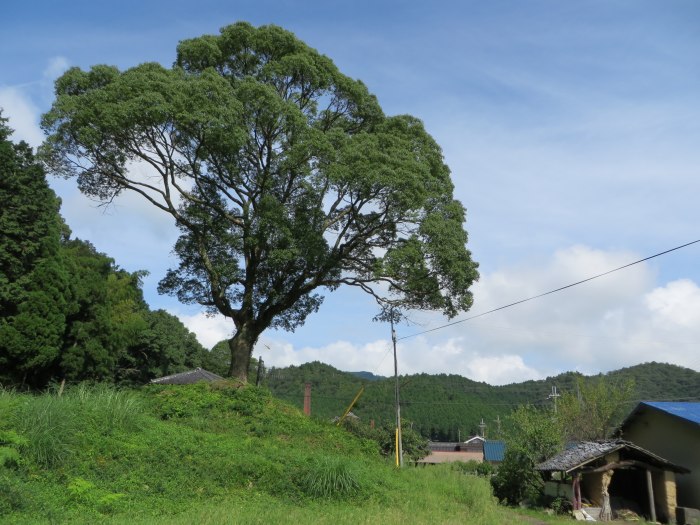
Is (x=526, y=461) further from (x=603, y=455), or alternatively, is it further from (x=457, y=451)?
(x=457, y=451)

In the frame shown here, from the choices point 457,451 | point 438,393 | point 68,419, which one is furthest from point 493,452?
point 68,419

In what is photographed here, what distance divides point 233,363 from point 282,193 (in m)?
5.85

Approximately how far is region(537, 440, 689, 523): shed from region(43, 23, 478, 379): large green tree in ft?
21.8

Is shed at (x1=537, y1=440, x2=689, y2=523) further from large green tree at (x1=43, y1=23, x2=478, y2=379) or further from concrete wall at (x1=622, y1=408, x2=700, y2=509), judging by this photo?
large green tree at (x1=43, y1=23, x2=478, y2=379)

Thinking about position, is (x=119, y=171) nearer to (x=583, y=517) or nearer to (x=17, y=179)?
(x=17, y=179)

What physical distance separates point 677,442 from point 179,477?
19.7 meters

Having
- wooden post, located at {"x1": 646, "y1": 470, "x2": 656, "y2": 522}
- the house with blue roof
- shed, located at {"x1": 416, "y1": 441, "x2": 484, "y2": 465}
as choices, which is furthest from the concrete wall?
shed, located at {"x1": 416, "y1": 441, "x2": 484, "y2": 465}

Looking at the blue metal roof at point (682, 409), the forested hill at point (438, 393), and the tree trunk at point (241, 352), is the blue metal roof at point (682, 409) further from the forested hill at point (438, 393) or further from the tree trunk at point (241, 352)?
the forested hill at point (438, 393)

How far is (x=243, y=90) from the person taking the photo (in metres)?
16.7

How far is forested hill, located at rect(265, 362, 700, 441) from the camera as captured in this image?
183ft

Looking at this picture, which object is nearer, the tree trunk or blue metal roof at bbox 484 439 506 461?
the tree trunk

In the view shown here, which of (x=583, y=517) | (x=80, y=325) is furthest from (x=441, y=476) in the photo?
(x=80, y=325)

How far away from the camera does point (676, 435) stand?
21.7 meters

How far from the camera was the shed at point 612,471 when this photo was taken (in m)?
19.1
